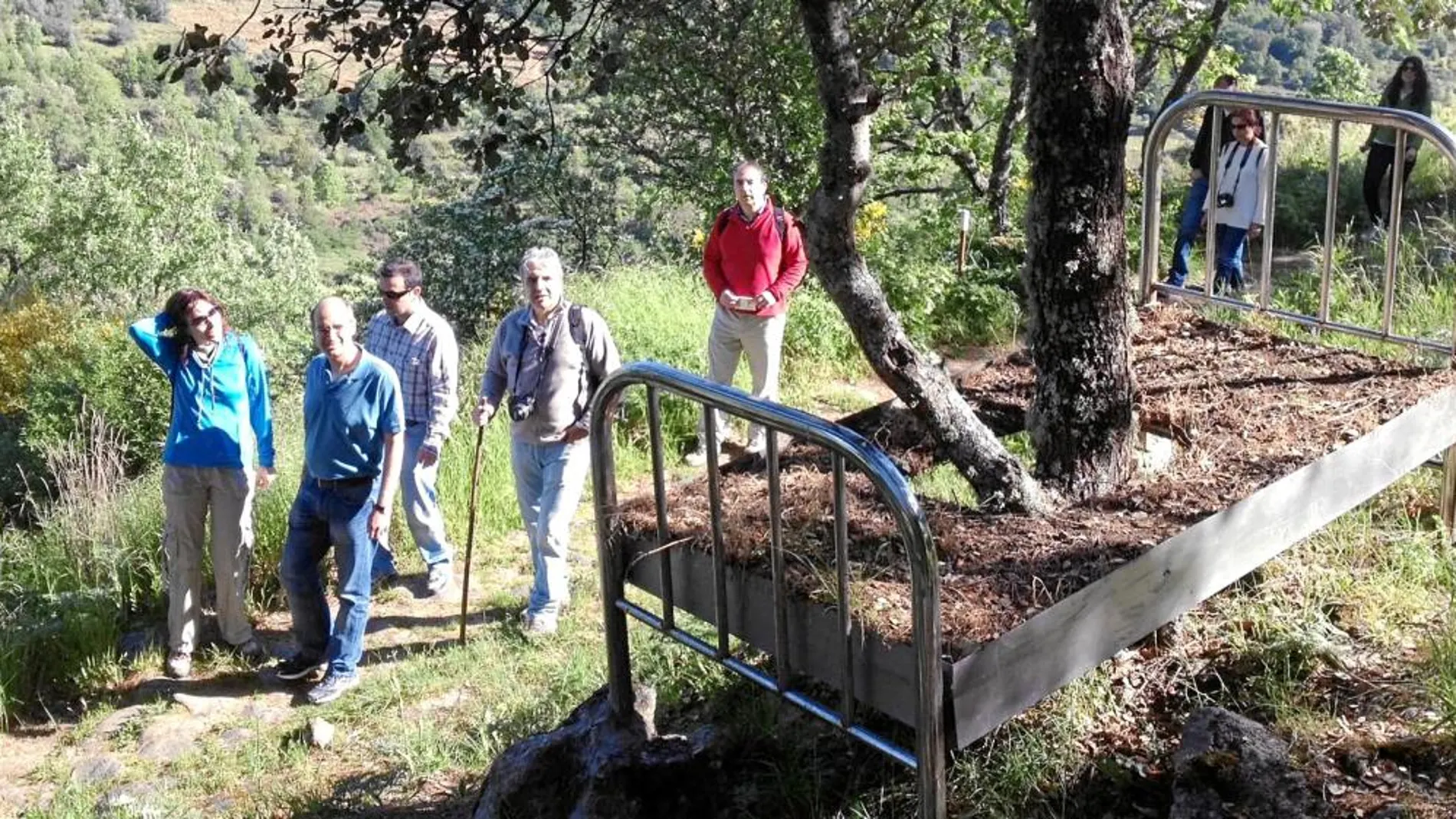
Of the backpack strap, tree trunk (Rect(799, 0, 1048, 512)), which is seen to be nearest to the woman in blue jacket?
the backpack strap

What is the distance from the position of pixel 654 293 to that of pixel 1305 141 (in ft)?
37.2

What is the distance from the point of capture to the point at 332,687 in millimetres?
6125

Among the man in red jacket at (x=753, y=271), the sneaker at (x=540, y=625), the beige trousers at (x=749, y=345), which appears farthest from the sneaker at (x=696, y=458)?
the sneaker at (x=540, y=625)

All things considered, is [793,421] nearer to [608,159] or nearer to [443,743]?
[443,743]

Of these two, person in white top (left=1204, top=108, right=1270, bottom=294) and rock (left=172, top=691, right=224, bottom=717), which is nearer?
rock (left=172, top=691, right=224, bottom=717)

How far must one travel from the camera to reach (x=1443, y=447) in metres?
4.86

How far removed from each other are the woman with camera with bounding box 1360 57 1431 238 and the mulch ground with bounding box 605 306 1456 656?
18.6 feet

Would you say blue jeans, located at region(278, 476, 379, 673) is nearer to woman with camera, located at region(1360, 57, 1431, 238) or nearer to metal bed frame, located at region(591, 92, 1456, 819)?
metal bed frame, located at region(591, 92, 1456, 819)

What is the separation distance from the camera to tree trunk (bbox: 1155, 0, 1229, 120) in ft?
43.2

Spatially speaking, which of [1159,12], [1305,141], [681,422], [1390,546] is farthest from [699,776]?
[1305,141]

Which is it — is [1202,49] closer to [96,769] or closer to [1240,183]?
[1240,183]

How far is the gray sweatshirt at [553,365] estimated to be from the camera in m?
6.28

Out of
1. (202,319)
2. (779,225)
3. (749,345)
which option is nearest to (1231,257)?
(779,225)

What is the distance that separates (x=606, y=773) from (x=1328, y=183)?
11.5 ft
